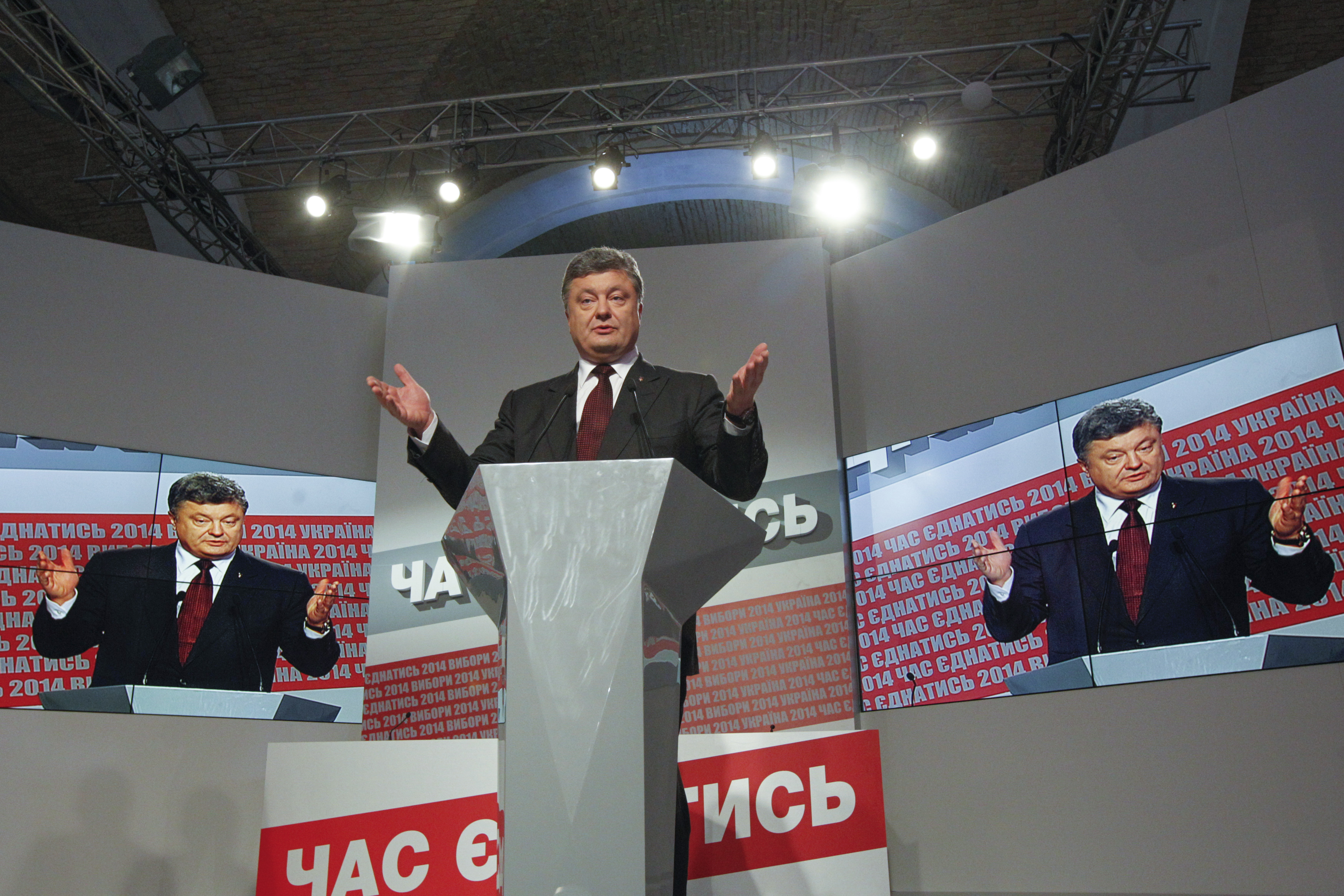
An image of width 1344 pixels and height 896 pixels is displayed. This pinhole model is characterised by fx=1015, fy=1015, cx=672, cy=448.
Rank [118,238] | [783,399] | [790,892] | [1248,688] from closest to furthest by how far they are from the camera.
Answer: [790,892] < [1248,688] < [783,399] < [118,238]

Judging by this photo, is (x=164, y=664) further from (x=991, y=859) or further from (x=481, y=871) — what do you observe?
(x=991, y=859)

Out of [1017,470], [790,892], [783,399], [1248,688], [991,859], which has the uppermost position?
[783,399]

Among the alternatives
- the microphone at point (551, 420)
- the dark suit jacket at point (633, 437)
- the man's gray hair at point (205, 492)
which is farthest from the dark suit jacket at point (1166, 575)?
the man's gray hair at point (205, 492)

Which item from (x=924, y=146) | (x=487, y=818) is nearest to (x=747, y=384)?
(x=487, y=818)

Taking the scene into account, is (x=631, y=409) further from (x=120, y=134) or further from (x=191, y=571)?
(x=120, y=134)

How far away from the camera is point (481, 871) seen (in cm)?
221

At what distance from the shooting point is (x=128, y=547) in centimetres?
459

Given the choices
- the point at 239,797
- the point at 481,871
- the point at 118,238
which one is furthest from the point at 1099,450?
the point at 118,238

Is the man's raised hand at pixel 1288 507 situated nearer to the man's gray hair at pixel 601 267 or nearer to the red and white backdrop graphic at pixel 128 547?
the man's gray hair at pixel 601 267

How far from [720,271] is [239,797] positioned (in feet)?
10.9

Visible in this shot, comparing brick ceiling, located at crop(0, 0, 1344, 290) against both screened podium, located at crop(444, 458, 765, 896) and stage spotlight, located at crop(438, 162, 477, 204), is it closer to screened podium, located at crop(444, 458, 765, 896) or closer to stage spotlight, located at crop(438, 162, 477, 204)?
stage spotlight, located at crop(438, 162, 477, 204)

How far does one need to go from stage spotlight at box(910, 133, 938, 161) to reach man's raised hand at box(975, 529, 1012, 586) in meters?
2.51

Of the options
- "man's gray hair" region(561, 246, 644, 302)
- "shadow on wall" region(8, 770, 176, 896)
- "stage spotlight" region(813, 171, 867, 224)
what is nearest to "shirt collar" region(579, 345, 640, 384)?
"man's gray hair" region(561, 246, 644, 302)

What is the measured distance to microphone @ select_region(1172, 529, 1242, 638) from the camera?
378 centimetres
